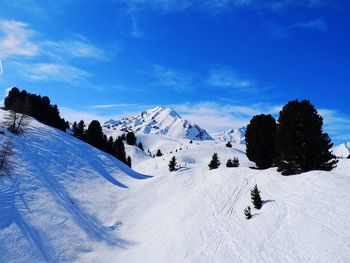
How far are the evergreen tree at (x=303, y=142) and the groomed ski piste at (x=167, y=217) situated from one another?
6.40ft

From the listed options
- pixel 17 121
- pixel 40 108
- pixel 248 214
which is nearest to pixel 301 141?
pixel 248 214

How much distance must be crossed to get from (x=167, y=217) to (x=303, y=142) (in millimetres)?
13991

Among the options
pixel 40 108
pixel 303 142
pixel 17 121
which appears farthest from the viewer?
pixel 40 108

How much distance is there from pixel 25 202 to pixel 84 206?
546 centimetres

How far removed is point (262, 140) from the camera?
3669 cm

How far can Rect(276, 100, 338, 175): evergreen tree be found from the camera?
28359 mm

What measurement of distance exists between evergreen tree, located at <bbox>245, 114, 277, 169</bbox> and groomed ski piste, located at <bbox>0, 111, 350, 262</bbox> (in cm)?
388

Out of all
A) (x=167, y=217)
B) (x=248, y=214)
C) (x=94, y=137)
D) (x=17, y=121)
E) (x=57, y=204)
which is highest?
(x=94, y=137)

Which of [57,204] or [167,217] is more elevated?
[167,217]

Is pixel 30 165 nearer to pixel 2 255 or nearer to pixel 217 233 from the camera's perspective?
pixel 2 255

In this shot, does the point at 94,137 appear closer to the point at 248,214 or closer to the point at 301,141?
the point at 301,141

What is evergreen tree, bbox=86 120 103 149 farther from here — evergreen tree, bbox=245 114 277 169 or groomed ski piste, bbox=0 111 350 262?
evergreen tree, bbox=245 114 277 169

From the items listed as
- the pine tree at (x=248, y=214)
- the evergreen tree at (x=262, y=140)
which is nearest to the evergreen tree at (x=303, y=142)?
the evergreen tree at (x=262, y=140)

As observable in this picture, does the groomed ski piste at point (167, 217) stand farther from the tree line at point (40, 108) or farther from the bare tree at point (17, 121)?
the tree line at point (40, 108)
